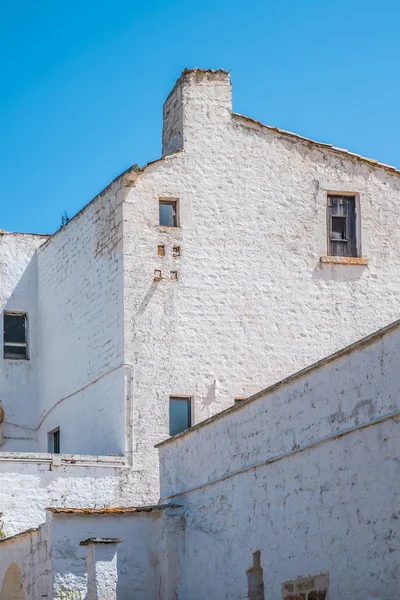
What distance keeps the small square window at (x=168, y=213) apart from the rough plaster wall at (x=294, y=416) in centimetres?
613

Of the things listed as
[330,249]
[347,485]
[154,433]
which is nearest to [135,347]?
[154,433]

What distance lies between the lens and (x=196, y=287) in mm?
26625

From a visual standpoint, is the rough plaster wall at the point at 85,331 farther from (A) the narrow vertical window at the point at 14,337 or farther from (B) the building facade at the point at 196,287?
(A) the narrow vertical window at the point at 14,337

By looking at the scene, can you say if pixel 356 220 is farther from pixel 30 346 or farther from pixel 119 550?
pixel 119 550

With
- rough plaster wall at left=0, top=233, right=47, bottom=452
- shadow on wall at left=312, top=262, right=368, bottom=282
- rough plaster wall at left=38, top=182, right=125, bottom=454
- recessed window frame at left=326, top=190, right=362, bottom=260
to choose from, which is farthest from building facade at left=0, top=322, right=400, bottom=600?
recessed window frame at left=326, top=190, right=362, bottom=260

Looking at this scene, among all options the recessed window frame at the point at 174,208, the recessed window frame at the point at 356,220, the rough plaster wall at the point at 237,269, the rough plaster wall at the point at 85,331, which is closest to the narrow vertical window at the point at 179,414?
the rough plaster wall at the point at 237,269

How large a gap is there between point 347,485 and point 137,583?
695 centimetres

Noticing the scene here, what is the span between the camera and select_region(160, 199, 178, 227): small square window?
26984 millimetres

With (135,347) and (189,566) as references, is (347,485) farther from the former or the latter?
(135,347)

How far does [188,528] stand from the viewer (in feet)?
70.6

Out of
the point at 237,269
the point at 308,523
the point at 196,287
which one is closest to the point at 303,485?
the point at 308,523

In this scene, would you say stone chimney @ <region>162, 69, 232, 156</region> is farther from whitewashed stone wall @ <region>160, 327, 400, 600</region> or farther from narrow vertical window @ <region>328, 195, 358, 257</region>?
whitewashed stone wall @ <region>160, 327, 400, 600</region>

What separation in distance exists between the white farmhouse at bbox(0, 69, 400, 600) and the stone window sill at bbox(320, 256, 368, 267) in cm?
3

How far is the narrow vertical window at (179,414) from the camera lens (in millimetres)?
25844
